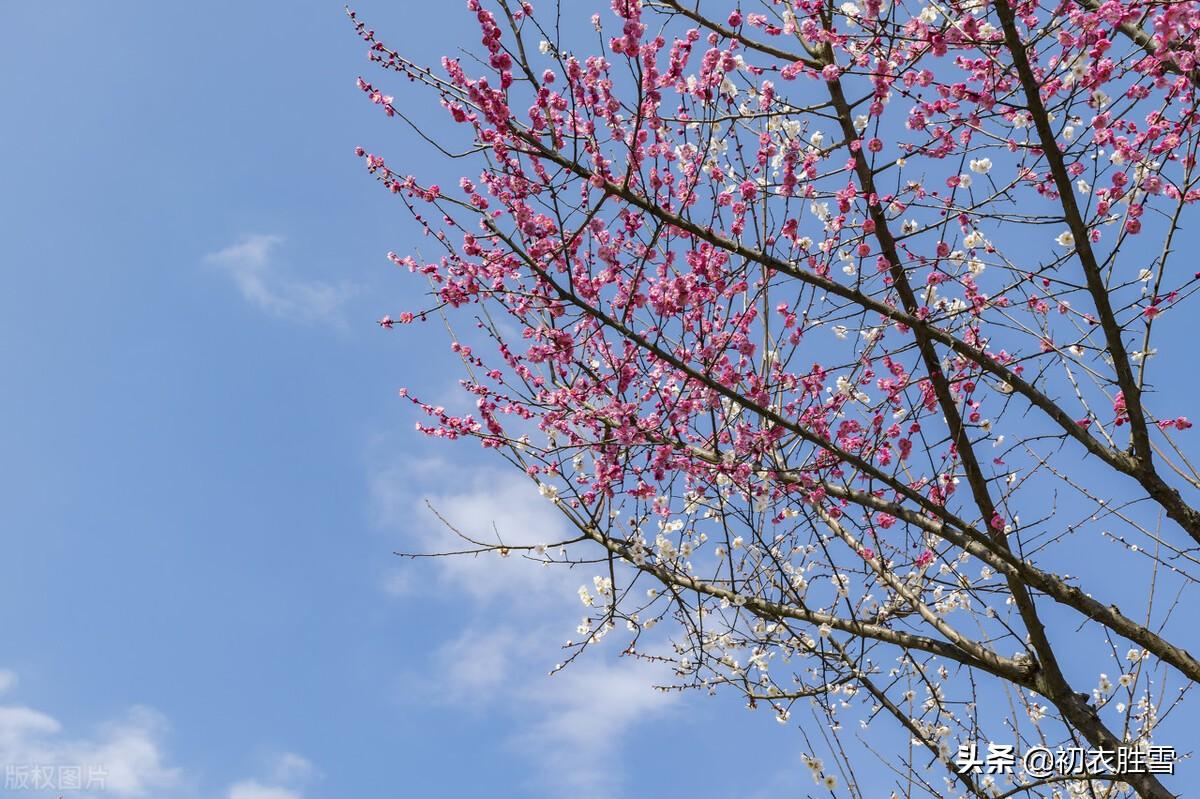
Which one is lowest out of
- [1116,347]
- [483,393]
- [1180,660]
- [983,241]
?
[1180,660]

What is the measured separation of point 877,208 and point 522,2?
2201 millimetres

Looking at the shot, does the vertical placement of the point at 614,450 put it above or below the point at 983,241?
below

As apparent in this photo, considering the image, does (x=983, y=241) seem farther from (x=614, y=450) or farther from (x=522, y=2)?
(x=522, y=2)

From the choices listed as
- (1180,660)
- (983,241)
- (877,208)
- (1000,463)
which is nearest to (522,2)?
(877,208)

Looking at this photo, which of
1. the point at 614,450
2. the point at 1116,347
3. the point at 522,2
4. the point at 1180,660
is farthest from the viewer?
the point at 614,450

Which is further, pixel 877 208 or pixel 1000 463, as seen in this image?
pixel 1000 463

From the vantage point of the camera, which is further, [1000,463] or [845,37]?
[1000,463]

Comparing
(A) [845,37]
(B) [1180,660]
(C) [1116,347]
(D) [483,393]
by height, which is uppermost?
(A) [845,37]

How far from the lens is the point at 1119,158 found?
4797 mm

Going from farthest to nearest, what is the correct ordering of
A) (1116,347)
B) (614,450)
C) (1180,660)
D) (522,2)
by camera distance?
1. (614,450)
2. (1180,660)
3. (1116,347)
4. (522,2)

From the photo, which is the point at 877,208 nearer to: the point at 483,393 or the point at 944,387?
the point at 944,387

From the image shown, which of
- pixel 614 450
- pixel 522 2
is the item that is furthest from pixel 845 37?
pixel 614 450

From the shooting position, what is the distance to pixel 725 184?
5027 mm

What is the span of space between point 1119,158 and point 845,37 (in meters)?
1.60
